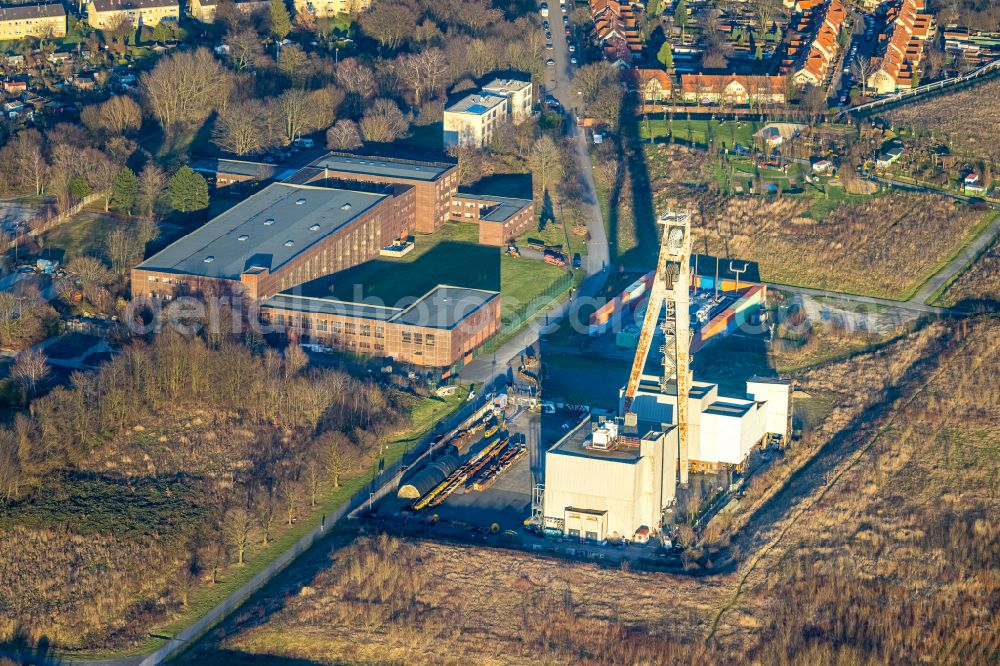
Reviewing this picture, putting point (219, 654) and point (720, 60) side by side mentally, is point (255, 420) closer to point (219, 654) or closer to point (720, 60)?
point (219, 654)

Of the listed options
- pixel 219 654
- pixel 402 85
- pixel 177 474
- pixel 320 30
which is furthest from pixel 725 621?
pixel 320 30

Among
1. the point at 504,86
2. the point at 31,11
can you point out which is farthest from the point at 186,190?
the point at 31,11

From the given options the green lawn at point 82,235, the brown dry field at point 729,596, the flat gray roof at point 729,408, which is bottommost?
the brown dry field at point 729,596

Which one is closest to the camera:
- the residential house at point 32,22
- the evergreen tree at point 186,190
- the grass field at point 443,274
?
the grass field at point 443,274

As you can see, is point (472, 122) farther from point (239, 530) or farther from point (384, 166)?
point (239, 530)

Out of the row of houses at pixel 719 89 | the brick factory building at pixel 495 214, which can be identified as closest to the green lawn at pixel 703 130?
the row of houses at pixel 719 89

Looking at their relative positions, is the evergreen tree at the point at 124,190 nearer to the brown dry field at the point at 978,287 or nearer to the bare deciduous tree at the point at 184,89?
the bare deciduous tree at the point at 184,89

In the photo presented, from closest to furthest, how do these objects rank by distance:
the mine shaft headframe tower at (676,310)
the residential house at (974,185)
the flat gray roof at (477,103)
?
the mine shaft headframe tower at (676,310) < the residential house at (974,185) < the flat gray roof at (477,103)
